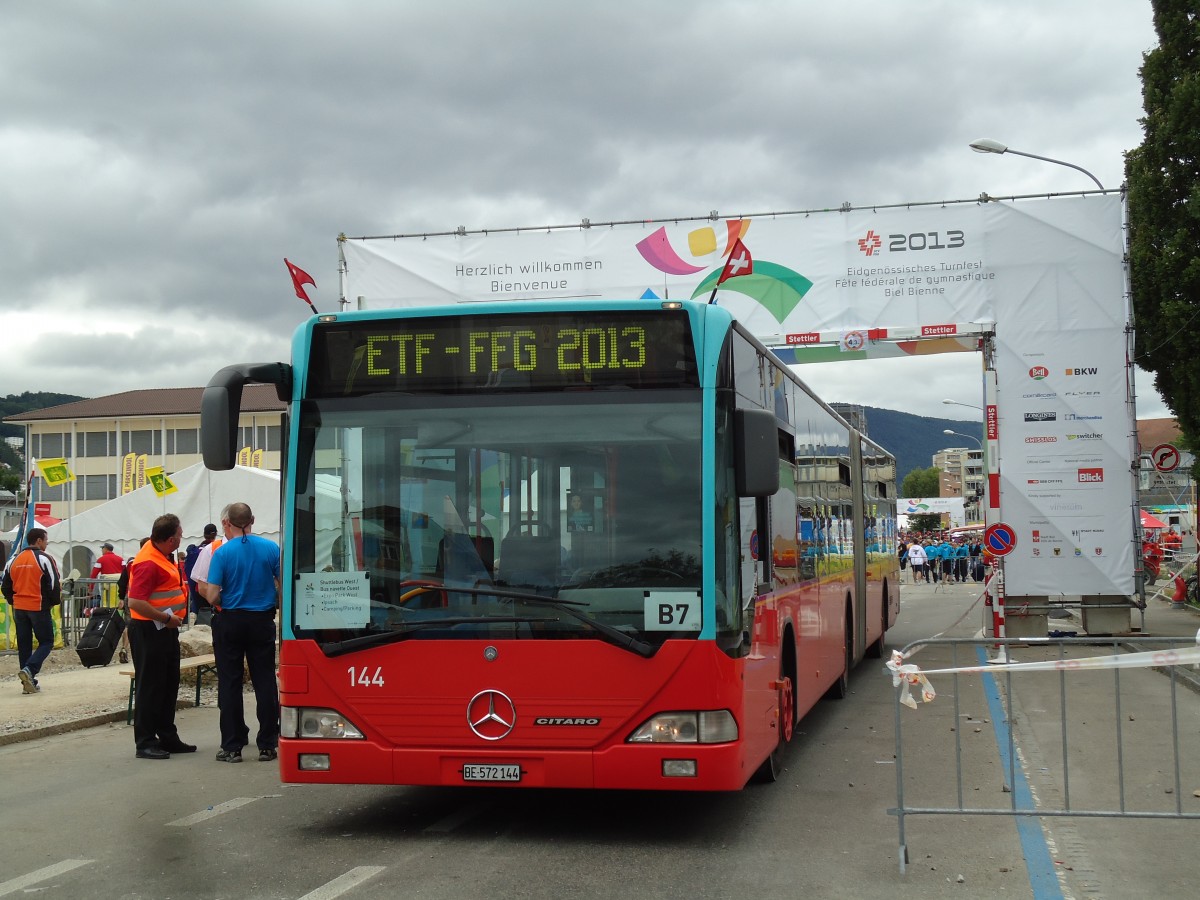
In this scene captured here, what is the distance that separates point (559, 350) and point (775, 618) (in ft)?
8.06

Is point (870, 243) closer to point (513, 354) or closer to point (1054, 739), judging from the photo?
point (1054, 739)

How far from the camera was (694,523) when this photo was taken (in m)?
6.86

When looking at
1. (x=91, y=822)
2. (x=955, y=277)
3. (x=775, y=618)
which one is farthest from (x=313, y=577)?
(x=955, y=277)

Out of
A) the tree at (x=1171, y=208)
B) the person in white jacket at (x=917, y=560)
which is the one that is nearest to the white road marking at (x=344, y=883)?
the tree at (x=1171, y=208)

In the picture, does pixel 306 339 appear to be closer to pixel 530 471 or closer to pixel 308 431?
pixel 308 431

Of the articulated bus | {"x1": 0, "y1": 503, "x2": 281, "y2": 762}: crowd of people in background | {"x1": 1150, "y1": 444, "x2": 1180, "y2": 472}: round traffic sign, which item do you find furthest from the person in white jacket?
the articulated bus

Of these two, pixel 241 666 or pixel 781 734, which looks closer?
pixel 781 734

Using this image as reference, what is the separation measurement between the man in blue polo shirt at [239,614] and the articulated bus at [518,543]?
323 centimetres

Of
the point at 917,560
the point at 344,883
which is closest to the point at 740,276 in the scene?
the point at 344,883

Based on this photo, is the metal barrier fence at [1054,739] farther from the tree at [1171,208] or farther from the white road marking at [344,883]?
the tree at [1171,208]

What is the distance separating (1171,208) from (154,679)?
776 inches

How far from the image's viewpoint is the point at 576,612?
678 centimetres

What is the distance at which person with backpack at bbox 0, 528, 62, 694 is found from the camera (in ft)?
49.9

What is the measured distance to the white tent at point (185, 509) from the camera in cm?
2531
